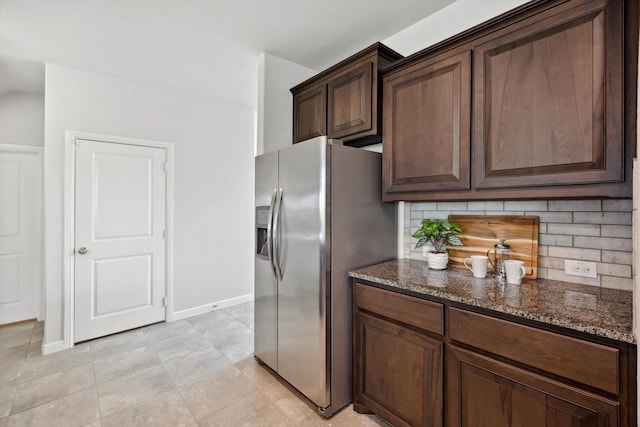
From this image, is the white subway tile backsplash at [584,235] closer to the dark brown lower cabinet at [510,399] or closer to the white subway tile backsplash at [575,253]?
the white subway tile backsplash at [575,253]

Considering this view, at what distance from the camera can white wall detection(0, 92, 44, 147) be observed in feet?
10.5

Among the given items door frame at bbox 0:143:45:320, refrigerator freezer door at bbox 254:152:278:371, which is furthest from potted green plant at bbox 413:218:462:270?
door frame at bbox 0:143:45:320

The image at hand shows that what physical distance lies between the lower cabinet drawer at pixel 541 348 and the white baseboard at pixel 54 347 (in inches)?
132

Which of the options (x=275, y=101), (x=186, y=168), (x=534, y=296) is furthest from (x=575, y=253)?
(x=186, y=168)

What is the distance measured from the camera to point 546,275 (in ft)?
5.59

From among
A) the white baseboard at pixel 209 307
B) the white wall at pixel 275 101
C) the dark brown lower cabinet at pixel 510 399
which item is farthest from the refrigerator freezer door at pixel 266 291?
the white baseboard at pixel 209 307

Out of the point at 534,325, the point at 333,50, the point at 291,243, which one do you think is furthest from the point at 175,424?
the point at 333,50

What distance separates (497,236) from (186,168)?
321 cm

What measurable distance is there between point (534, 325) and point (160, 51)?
3.22 m

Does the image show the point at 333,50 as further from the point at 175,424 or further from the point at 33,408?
the point at 33,408

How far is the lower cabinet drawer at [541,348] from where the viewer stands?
1.04m

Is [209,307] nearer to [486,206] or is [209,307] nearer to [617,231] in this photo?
[486,206]

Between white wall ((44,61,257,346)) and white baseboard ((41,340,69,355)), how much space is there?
0.10ft

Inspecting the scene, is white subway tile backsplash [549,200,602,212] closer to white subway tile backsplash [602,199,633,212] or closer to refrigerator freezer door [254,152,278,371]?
white subway tile backsplash [602,199,633,212]
